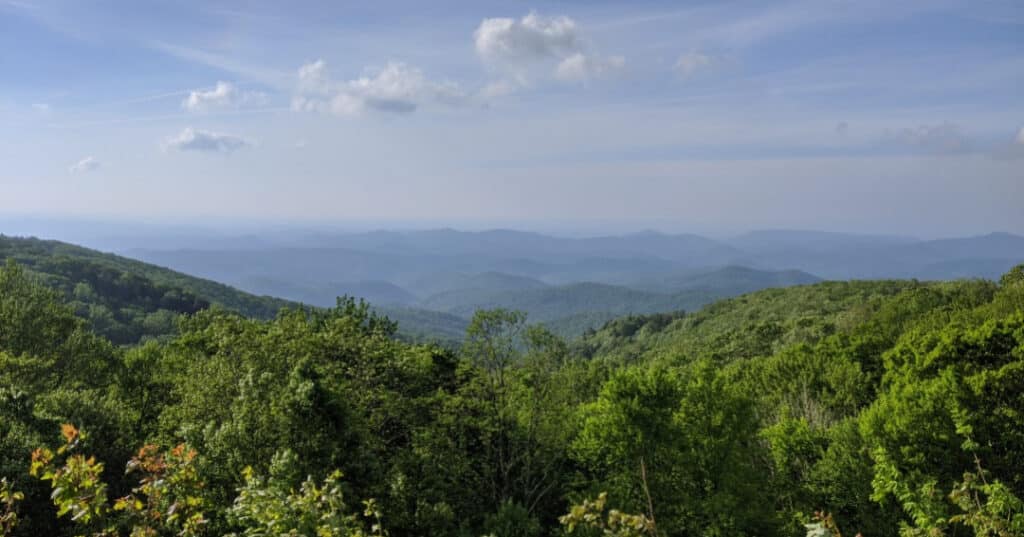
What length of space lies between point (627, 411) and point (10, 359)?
1110 inches

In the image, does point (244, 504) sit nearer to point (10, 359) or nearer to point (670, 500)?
point (670, 500)

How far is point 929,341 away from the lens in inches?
1135

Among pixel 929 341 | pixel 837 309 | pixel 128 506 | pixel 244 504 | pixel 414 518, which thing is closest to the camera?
pixel 128 506

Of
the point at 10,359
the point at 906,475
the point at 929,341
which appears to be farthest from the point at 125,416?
the point at 929,341

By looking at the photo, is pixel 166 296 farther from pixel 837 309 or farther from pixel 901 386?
pixel 901 386

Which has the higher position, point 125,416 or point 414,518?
point 125,416

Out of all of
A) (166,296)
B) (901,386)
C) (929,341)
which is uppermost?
(929,341)

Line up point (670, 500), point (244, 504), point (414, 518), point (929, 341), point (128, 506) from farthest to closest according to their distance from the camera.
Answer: point (929, 341) → point (670, 500) → point (414, 518) → point (244, 504) → point (128, 506)

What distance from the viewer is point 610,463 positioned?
23609 mm

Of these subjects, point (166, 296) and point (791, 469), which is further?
point (166, 296)

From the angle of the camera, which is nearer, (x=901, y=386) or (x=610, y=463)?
(x=610, y=463)

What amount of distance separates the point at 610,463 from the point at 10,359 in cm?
2784

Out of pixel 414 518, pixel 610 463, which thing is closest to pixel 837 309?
pixel 610 463

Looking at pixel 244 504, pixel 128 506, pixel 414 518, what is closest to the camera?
pixel 128 506
